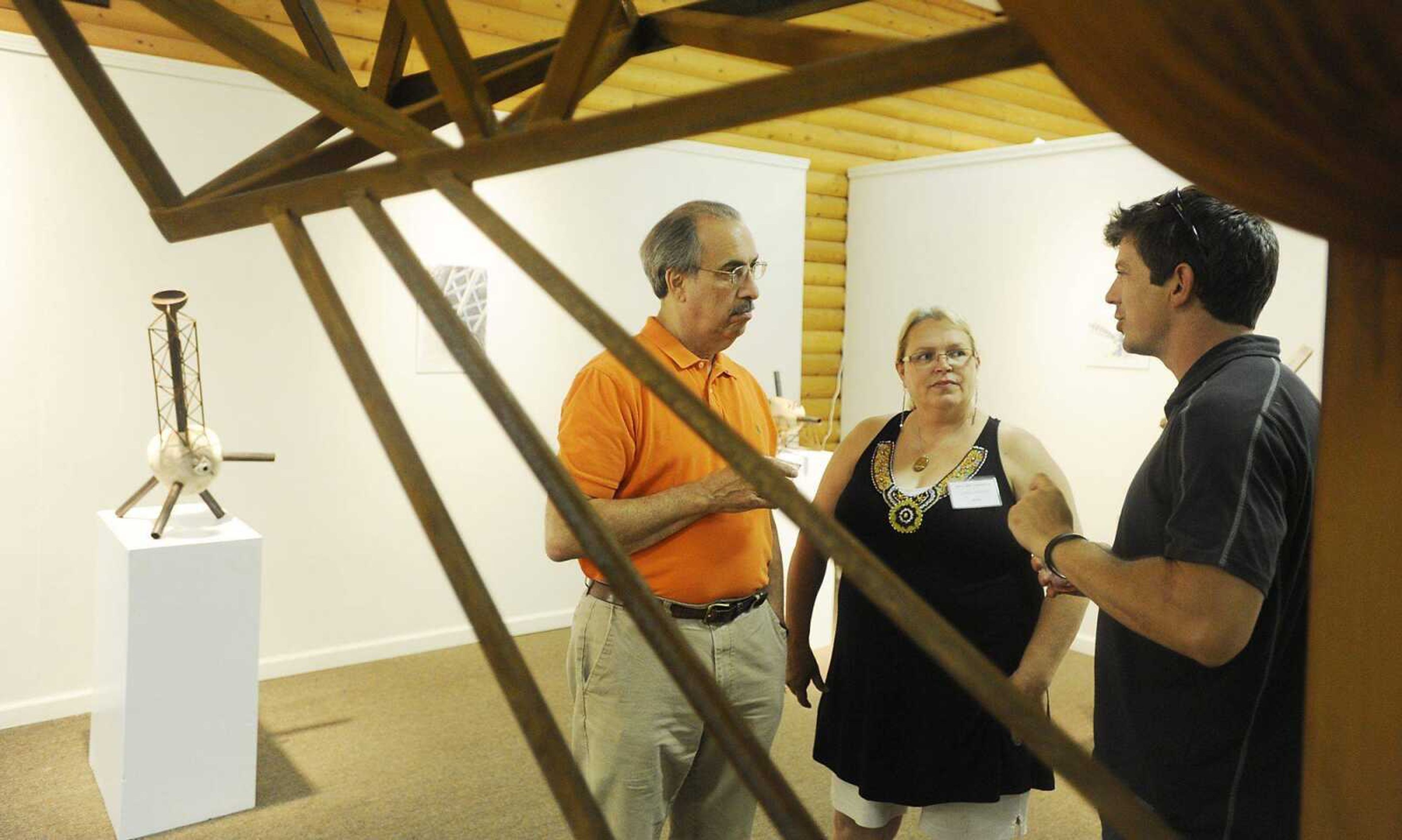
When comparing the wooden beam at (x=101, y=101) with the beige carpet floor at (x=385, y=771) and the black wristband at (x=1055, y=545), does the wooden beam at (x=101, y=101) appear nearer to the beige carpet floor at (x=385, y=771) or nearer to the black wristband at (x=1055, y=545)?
the black wristband at (x=1055, y=545)

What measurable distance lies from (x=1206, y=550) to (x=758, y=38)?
0.90 meters

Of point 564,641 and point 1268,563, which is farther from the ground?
point 1268,563

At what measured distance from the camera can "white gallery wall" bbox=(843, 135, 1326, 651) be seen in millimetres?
5645

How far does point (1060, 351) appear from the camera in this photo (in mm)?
6141

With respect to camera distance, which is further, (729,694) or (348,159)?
A: (729,694)

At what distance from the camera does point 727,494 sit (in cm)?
198

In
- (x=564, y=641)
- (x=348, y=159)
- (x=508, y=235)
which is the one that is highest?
(x=348, y=159)

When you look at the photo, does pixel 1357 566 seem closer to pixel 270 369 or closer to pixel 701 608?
pixel 701 608

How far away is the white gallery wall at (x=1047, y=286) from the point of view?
5.64 meters

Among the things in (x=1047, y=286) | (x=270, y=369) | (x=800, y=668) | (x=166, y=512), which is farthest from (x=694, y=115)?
(x=1047, y=286)

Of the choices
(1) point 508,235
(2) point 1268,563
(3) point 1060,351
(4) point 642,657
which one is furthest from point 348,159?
(3) point 1060,351

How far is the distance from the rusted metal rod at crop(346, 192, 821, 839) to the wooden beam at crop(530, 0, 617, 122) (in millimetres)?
165

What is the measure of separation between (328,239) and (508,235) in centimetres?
457

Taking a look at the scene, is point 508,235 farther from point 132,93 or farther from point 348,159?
point 132,93
